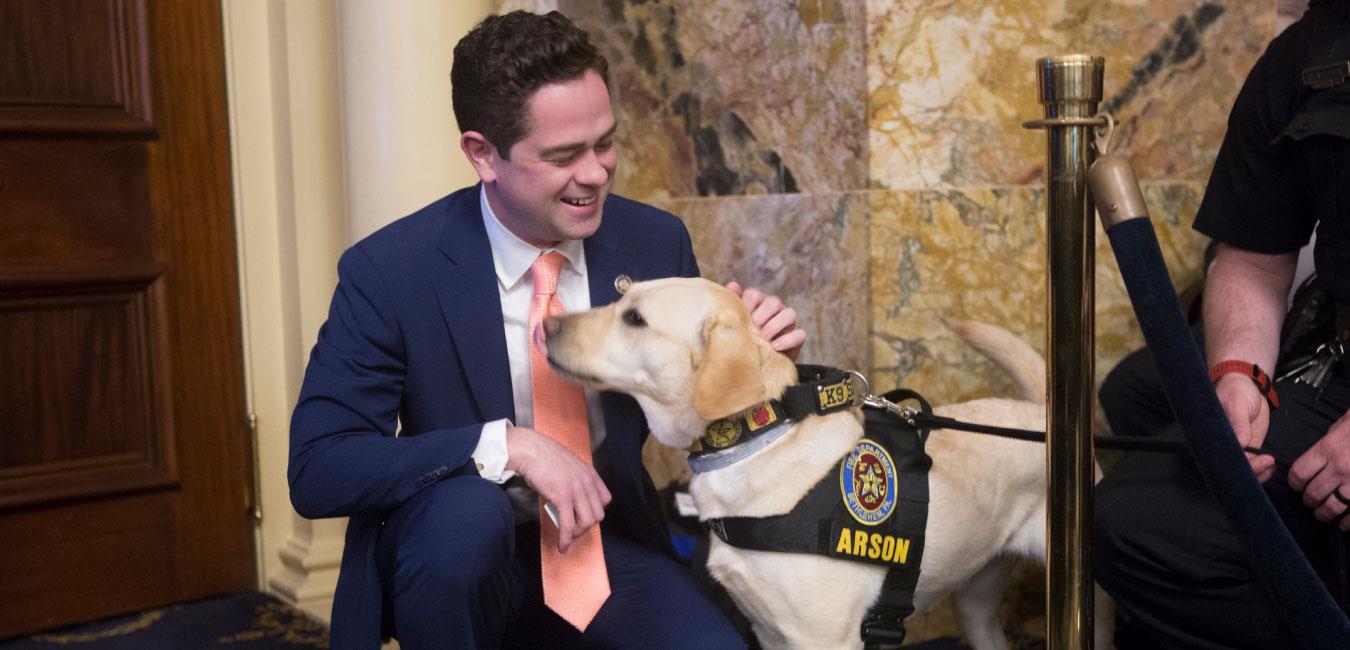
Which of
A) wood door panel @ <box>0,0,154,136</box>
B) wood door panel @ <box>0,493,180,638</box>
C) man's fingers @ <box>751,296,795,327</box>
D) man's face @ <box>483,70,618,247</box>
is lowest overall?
wood door panel @ <box>0,493,180,638</box>

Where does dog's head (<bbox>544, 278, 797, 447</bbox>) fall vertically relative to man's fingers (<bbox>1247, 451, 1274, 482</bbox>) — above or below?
above

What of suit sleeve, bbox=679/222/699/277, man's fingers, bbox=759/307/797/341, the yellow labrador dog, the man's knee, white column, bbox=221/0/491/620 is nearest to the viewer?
the man's knee

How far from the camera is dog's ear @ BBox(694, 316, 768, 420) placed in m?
1.65

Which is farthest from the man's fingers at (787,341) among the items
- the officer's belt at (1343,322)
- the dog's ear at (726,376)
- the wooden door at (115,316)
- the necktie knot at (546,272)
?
the wooden door at (115,316)

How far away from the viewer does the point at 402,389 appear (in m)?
1.83

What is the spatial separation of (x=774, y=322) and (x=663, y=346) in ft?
0.67

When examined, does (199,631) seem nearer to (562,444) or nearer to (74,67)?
(74,67)

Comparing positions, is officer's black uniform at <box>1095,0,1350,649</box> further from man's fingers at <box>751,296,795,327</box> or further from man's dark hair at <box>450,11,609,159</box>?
man's dark hair at <box>450,11,609,159</box>

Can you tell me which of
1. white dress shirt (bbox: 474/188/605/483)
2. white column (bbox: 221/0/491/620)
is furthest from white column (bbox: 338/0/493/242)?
white dress shirt (bbox: 474/188/605/483)

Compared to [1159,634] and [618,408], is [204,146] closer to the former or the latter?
[618,408]

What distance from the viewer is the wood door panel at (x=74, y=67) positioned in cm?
279

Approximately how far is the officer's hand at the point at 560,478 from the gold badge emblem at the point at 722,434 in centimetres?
20

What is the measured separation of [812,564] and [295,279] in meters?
1.87

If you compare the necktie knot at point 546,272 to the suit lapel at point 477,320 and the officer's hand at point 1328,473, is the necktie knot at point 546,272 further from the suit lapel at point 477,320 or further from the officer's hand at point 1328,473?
the officer's hand at point 1328,473
